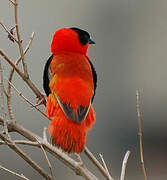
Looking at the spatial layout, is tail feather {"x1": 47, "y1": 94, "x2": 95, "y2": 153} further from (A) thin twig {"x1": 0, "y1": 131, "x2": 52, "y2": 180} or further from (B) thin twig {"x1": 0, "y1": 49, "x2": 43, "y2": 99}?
(A) thin twig {"x1": 0, "y1": 131, "x2": 52, "y2": 180}

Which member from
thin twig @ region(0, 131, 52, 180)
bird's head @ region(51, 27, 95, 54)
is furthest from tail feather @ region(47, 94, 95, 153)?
bird's head @ region(51, 27, 95, 54)

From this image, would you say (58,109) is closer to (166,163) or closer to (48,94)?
(48,94)

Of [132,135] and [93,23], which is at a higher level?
[93,23]

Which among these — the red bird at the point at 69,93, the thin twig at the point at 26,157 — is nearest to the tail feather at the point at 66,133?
the red bird at the point at 69,93

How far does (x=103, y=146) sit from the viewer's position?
8281 millimetres

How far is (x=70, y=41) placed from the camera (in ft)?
14.9

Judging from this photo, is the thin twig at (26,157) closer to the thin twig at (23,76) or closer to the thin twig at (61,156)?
the thin twig at (61,156)

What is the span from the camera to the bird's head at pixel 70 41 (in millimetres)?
4508

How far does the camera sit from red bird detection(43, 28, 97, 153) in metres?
3.74

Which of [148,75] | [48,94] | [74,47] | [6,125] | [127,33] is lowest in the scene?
[6,125]

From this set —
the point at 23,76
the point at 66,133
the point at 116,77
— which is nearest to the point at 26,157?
the point at 66,133

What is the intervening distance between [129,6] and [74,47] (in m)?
4.98

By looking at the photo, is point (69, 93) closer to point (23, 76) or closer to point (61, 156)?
point (23, 76)

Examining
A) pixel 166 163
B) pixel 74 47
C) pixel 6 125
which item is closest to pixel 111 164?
pixel 166 163
